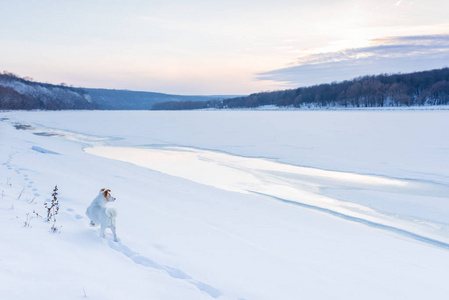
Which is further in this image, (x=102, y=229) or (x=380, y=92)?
(x=380, y=92)

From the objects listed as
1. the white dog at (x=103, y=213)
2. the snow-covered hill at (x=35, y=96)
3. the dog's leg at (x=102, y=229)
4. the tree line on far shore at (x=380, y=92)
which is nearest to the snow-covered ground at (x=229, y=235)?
the dog's leg at (x=102, y=229)

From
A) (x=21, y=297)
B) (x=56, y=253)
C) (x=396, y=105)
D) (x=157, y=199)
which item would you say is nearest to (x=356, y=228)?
(x=157, y=199)

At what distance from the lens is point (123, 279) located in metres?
3.52

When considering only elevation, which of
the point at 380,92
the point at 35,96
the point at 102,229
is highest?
the point at 35,96

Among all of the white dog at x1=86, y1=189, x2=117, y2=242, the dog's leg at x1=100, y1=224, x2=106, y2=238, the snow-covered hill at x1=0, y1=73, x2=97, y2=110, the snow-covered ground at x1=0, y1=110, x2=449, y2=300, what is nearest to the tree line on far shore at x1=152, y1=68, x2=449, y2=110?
the snow-covered hill at x1=0, y1=73, x2=97, y2=110

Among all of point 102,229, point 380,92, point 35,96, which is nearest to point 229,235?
point 102,229

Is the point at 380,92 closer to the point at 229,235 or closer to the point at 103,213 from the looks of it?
the point at 229,235

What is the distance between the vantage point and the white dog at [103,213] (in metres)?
4.52

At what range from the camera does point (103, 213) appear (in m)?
4.53

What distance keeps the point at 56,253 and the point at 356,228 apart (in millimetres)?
5316

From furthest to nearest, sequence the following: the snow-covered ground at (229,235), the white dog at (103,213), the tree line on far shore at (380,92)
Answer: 1. the tree line on far shore at (380,92)
2. the white dog at (103,213)
3. the snow-covered ground at (229,235)

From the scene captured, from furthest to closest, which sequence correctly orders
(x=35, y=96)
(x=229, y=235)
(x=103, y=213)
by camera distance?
(x=35, y=96)
(x=229, y=235)
(x=103, y=213)

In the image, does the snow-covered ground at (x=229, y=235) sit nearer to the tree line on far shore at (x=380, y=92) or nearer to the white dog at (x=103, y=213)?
the white dog at (x=103, y=213)

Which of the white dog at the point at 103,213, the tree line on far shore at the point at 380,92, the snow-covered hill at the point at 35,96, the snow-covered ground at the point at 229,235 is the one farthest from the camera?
the snow-covered hill at the point at 35,96
